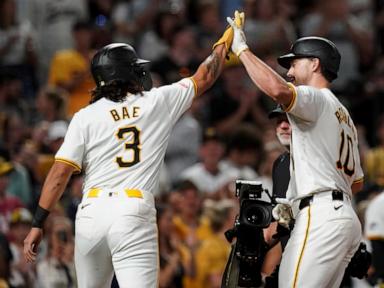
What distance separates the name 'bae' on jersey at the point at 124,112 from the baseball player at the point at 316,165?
0.78m

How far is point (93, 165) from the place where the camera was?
781cm

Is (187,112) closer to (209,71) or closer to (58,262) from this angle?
(58,262)

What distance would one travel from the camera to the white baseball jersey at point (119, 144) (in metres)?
7.73

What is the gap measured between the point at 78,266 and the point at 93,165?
0.68 m

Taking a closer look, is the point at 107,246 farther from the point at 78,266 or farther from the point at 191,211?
the point at 191,211

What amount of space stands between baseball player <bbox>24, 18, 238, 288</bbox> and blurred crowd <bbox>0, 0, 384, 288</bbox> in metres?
2.85

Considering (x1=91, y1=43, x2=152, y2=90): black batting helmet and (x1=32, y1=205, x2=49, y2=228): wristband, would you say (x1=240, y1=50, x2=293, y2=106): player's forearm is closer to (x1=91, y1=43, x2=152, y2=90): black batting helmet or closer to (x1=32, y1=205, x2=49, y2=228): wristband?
(x1=91, y1=43, x2=152, y2=90): black batting helmet

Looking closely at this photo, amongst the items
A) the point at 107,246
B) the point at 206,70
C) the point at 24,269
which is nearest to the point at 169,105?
the point at 206,70

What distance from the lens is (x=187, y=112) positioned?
13867 mm

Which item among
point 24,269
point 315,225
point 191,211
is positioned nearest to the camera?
point 315,225

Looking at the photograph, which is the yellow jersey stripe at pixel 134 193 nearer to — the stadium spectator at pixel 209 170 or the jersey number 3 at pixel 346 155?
the jersey number 3 at pixel 346 155

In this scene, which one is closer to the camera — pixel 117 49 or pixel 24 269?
pixel 117 49

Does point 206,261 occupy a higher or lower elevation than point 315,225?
lower

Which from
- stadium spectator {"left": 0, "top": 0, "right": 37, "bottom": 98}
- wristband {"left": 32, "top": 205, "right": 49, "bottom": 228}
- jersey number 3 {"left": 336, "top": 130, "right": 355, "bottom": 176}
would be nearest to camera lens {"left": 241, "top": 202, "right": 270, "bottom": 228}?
jersey number 3 {"left": 336, "top": 130, "right": 355, "bottom": 176}
